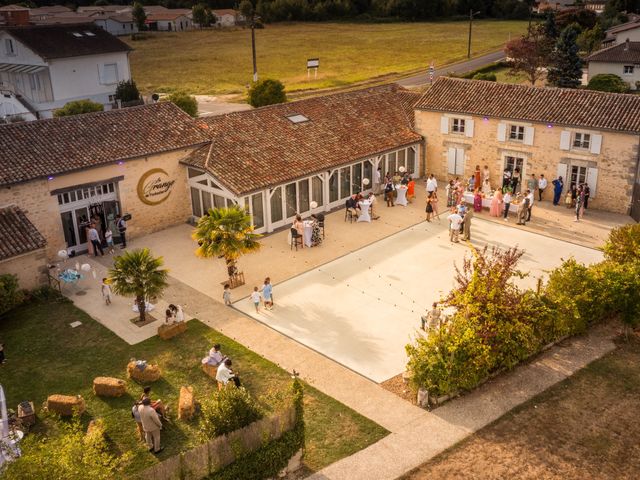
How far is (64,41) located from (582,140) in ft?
127

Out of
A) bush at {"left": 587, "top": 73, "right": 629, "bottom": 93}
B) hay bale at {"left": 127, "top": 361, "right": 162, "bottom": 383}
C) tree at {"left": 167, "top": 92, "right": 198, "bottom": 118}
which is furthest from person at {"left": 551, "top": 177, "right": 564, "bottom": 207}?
bush at {"left": 587, "top": 73, "right": 629, "bottom": 93}

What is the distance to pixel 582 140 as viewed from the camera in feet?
91.5

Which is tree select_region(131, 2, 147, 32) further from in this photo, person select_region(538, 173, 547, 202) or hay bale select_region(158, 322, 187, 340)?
hay bale select_region(158, 322, 187, 340)

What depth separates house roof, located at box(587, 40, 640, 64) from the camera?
55625 mm

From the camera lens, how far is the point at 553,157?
94.3 ft

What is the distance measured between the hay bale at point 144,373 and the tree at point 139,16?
97895 mm

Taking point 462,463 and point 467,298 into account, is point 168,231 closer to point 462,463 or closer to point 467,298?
point 467,298

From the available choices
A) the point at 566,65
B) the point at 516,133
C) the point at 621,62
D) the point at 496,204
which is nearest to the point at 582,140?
the point at 516,133

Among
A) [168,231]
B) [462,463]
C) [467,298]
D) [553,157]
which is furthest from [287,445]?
[553,157]

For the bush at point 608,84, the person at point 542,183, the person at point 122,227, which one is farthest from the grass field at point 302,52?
the person at point 122,227

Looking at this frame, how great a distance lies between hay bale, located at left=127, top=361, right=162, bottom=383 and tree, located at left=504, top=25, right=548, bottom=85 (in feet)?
171

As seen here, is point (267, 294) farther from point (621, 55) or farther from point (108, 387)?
point (621, 55)

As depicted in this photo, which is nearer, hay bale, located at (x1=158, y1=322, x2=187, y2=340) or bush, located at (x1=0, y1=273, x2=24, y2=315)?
hay bale, located at (x1=158, y1=322, x2=187, y2=340)

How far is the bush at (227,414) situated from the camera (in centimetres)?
1247
